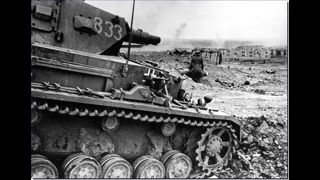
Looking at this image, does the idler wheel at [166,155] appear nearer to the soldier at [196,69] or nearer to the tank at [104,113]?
the tank at [104,113]

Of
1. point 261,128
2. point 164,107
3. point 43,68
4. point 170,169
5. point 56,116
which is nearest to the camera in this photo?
point 43,68

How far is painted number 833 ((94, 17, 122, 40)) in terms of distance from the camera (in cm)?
505

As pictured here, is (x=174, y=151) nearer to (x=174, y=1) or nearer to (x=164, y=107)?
(x=164, y=107)

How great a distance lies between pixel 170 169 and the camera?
4949 millimetres

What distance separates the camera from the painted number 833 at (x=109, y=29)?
5.05 metres

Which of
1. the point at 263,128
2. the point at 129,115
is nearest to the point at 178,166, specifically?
the point at 129,115

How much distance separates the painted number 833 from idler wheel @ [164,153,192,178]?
2.65 metres

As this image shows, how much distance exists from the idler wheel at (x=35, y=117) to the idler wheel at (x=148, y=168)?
1842 mm

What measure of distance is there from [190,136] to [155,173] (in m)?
1.15

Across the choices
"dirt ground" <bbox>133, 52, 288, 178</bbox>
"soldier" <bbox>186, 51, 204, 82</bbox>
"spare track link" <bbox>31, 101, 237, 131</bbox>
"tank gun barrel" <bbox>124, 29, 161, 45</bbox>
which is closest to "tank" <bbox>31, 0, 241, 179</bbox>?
"spare track link" <bbox>31, 101, 237, 131</bbox>

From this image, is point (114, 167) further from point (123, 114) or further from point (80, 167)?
point (123, 114)

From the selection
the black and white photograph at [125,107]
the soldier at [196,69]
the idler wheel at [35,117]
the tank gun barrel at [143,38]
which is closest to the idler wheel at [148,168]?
the black and white photograph at [125,107]

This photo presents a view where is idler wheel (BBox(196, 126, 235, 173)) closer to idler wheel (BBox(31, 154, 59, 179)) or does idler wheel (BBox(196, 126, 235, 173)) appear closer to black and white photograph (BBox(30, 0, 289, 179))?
black and white photograph (BBox(30, 0, 289, 179))
